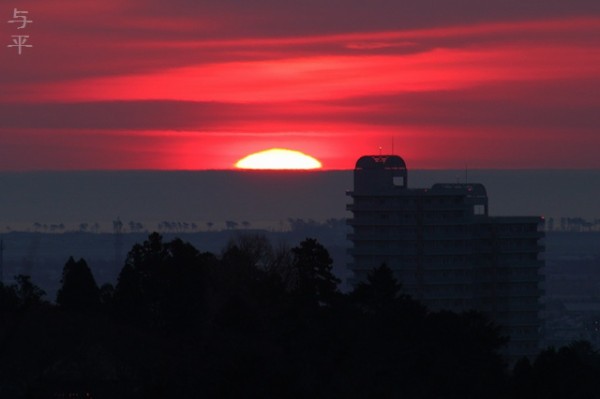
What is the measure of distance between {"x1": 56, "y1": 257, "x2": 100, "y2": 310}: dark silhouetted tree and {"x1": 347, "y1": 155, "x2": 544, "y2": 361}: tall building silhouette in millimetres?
88796

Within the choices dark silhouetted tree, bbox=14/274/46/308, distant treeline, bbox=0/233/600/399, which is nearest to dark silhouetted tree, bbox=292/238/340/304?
distant treeline, bbox=0/233/600/399

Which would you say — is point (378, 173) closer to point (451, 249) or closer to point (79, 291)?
point (451, 249)

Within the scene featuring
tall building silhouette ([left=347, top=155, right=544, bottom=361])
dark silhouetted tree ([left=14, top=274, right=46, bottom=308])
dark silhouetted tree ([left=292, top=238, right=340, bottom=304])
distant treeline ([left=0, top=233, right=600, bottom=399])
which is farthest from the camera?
tall building silhouette ([left=347, top=155, right=544, bottom=361])

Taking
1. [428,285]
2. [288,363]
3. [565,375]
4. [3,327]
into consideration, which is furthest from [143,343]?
[428,285]

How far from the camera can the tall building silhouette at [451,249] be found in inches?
7062

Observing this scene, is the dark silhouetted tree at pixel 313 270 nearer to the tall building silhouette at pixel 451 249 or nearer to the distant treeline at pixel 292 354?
the distant treeline at pixel 292 354

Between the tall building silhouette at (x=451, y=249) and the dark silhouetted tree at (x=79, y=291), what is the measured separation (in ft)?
291

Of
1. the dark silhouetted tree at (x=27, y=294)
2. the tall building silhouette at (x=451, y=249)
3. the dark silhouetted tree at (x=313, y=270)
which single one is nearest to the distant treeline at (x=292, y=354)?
the dark silhouetted tree at (x=313, y=270)

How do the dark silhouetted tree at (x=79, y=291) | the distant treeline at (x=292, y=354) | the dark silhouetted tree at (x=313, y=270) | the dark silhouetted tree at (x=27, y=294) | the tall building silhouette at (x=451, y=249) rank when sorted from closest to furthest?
the distant treeline at (x=292, y=354)
the dark silhouetted tree at (x=313, y=270)
the dark silhouetted tree at (x=27, y=294)
the dark silhouetted tree at (x=79, y=291)
the tall building silhouette at (x=451, y=249)

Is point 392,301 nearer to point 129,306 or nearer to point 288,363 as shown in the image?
point 288,363

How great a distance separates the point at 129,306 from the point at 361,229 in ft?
321

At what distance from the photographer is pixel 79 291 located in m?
Result: 88.1

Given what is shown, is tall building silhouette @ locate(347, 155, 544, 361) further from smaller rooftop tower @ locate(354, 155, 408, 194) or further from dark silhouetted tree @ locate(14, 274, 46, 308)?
dark silhouetted tree @ locate(14, 274, 46, 308)

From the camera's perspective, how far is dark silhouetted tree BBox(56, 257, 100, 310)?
284 feet
